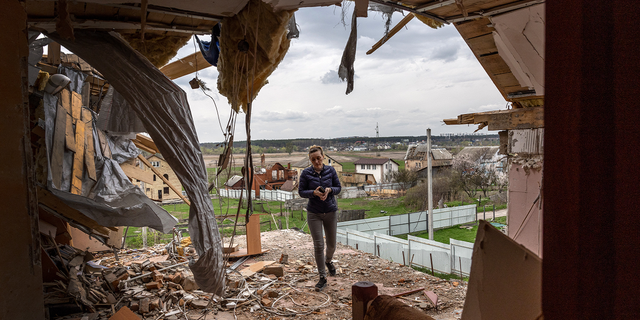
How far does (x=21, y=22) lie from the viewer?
142 cm

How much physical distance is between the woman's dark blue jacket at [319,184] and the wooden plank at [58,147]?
2449 millimetres

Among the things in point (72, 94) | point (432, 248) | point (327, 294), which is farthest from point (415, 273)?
point (72, 94)

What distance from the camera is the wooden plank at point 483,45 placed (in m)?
2.97

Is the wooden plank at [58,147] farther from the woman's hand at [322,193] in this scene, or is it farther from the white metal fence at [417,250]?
the white metal fence at [417,250]

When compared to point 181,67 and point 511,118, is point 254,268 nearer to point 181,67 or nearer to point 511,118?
point 181,67

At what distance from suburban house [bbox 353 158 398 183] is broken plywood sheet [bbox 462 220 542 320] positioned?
3313 centimetres

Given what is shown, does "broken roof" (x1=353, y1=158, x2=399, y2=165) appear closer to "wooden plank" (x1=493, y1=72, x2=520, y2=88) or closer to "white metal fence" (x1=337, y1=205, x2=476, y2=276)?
"white metal fence" (x1=337, y1=205, x2=476, y2=276)

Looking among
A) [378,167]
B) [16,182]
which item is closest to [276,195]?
[378,167]

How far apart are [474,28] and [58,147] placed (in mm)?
4186

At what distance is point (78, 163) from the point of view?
3.87 m

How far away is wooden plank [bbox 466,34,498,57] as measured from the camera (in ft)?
9.76

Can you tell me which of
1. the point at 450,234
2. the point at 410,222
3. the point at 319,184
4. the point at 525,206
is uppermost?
the point at 319,184

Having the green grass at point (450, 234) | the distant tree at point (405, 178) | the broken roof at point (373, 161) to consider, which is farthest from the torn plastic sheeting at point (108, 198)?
the broken roof at point (373, 161)

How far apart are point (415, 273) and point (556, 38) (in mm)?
4312
